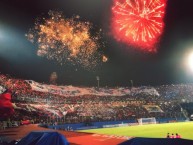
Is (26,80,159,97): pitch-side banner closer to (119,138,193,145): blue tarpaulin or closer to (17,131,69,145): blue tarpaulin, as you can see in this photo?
(17,131,69,145): blue tarpaulin

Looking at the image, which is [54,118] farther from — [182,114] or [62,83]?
[182,114]

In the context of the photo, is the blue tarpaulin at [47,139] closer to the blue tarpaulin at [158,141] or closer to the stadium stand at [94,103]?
the blue tarpaulin at [158,141]

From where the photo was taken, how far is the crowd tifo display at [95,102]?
60444 millimetres

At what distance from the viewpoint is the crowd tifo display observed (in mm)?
60444

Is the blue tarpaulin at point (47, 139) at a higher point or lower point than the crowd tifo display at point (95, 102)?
lower

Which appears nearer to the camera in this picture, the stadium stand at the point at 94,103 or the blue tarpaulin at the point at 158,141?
the blue tarpaulin at the point at 158,141

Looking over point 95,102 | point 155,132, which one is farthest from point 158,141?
point 95,102

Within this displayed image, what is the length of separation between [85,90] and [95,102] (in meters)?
7.68

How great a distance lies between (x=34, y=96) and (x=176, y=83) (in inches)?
2261

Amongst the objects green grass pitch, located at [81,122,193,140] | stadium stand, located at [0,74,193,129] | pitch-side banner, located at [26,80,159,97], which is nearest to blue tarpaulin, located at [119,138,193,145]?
green grass pitch, located at [81,122,193,140]

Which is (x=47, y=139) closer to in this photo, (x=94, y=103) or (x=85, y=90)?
(x=94, y=103)

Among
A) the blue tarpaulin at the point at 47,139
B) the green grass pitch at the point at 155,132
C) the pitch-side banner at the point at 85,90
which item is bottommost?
the green grass pitch at the point at 155,132

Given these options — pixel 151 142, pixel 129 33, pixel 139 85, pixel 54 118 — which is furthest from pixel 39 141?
pixel 139 85

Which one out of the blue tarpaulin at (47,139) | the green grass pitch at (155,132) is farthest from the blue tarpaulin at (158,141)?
the green grass pitch at (155,132)
